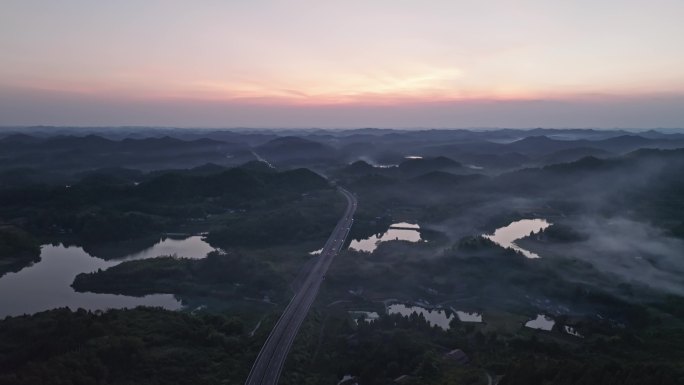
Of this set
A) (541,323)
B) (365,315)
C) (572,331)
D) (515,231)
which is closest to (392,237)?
(515,231)

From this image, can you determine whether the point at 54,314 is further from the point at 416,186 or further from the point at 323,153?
the point at 323,153

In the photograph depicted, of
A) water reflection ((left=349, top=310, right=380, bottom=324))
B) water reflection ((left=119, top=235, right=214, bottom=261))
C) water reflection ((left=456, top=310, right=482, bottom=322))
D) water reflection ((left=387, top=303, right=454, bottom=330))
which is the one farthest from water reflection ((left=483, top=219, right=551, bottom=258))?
water reflection ((left=119, top=235, right=214, bottom=261))

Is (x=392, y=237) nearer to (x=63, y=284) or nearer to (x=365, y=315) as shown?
(x=365, y=315)

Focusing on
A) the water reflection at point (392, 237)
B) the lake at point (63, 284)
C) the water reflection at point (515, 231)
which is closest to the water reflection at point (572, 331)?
the water reflection at point (515, 231)

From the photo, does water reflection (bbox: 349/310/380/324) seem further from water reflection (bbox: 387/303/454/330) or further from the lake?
the lake

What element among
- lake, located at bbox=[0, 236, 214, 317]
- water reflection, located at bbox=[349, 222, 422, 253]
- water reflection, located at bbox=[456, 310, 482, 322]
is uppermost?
water reflection, located at bbox=[349, 222, 422, 253]

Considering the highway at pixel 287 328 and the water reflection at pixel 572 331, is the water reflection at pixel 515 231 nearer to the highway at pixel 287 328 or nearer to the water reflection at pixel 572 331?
the water reflection at pixel 572 331

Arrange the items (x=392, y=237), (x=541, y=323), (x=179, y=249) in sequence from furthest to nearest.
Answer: (x=392, y=237) → (x=179, y=249) → (x=541, y=323)
